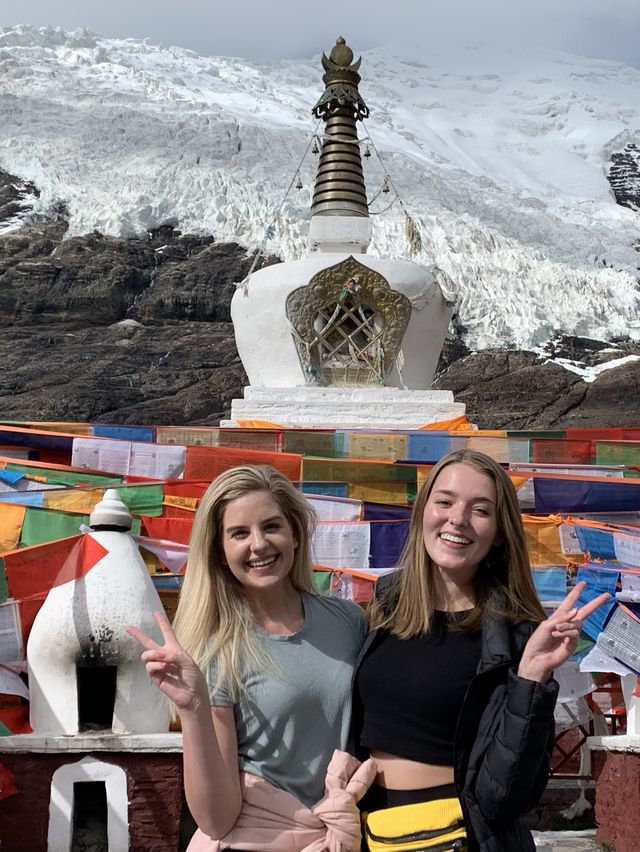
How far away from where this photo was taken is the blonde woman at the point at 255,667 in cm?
189

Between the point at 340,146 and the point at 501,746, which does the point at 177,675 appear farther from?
the point at 340,146

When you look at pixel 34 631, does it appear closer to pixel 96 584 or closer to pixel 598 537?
pixel 96 584

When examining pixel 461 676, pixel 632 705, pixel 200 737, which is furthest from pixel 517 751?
pixel 632 705

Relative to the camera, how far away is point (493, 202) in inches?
1721

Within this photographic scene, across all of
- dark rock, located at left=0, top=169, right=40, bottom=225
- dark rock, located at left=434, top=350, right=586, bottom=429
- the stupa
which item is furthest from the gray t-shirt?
dark rock, located at left=0, top=169, right=40, bottom=225

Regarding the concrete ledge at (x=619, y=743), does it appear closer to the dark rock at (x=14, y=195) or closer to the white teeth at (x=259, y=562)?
the white teeth at (x=259, y=562)

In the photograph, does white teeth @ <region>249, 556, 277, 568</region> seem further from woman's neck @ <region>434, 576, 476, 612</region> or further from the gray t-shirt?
woman's neck @ <region>434, 576, 476, 612</region>

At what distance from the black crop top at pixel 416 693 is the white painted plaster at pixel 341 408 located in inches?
363

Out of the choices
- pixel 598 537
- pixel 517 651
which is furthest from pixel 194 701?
pixel 598 537

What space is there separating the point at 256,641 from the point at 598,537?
3.68 m

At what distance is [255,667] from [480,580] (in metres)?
0.56

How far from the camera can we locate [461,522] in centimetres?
207

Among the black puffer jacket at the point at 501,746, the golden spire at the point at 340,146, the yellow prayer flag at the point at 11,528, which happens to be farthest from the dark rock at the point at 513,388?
the black puffer jacket at the point at 501,746

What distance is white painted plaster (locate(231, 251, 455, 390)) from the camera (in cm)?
1213
